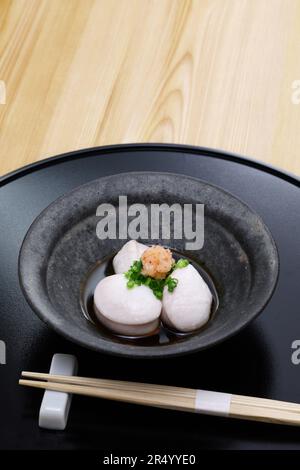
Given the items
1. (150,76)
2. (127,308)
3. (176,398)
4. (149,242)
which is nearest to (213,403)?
(176,398)

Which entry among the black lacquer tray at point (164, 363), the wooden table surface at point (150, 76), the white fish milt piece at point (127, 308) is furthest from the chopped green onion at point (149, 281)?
the wooden table surface at point (150, 76)

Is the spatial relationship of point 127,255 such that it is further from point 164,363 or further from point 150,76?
point 150,76

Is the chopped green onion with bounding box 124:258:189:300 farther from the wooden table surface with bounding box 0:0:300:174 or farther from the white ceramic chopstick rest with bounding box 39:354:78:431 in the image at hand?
the wooden table surface with bounding box 0:0:300:174

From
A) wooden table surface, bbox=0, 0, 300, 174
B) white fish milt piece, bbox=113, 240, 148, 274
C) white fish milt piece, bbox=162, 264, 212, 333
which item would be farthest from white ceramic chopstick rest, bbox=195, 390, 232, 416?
wooden table surface, bbox=0, 0, 300, 174

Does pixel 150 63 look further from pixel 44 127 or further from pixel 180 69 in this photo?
pixel 44 127

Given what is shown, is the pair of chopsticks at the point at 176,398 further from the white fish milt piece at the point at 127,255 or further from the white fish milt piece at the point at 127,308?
the white fish milt piece at the point at 127,255
